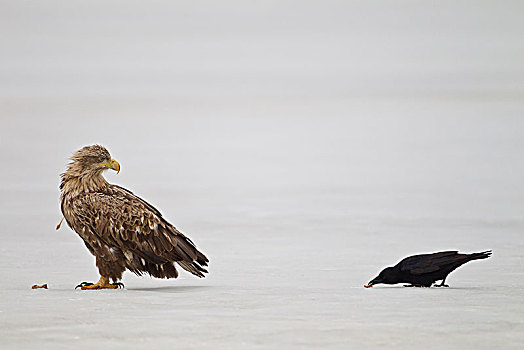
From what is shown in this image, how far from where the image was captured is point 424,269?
5.91 m

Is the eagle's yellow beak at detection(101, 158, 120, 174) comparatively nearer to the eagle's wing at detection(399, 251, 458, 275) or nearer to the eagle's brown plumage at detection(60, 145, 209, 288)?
the eagle's brown plumage at detection(60, 145, 209, 288)

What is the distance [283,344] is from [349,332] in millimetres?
389

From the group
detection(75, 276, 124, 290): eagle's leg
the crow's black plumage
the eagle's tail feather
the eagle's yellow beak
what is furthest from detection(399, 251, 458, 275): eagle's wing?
the eagle's yellow beak

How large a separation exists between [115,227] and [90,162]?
472 mm

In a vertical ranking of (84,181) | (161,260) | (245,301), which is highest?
(84,181)

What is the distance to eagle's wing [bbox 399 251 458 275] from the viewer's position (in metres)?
5.88

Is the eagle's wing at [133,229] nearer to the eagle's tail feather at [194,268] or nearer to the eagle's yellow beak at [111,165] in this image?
the eagle's tail feather at [194,268]

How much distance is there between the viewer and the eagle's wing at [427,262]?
5875 mm

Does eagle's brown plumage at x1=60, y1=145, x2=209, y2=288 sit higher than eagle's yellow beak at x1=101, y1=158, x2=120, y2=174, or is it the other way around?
eagle's yellow beak at x1=101, y1=158, x2=120, y2=174

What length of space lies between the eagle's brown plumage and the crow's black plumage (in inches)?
47.1

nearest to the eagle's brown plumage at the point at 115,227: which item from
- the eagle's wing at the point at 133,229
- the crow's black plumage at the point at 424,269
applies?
the eagle's wing at the point at 133,229

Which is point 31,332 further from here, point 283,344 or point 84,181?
point 84,181

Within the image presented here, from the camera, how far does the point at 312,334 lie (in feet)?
14.0

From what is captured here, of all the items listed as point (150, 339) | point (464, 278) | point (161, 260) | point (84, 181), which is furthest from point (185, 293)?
point (464, 278)
